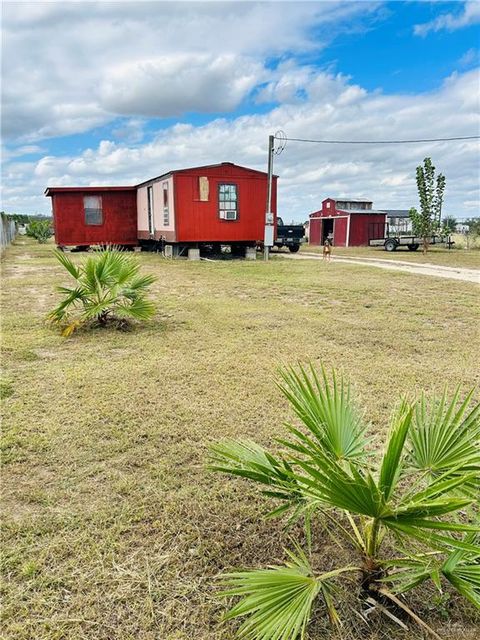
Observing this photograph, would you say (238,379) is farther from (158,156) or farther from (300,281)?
(158,156)

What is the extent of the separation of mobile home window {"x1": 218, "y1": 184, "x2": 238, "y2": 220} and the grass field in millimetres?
9102

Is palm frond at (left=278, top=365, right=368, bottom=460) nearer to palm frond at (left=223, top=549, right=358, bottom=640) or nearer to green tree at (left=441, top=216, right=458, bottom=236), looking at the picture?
palm frond at (left=223, top=549, right=358, bottom=640)

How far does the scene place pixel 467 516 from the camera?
215 centimetres

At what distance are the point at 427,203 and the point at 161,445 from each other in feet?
72.0

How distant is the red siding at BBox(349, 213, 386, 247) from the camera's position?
27636mm

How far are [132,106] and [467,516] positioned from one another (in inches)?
579

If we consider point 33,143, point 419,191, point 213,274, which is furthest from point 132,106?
point 419,191

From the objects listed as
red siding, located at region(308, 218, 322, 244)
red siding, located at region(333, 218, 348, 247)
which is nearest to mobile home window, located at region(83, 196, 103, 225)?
red siding, located at region(333, 218, 348, 247)

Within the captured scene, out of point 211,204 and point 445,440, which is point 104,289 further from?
point 211,204

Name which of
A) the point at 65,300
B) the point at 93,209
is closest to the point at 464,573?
the point at 65,300

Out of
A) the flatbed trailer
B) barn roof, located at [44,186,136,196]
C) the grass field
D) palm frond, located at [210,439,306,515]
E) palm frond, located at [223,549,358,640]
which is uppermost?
barn roof, located at [44,186,136,196]

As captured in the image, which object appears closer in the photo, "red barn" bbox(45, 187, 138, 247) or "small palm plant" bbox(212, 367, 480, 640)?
"small palm plant" bbox(212, 367, 480, 640)

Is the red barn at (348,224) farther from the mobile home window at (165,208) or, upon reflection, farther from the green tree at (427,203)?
the mobile home window at (165,208)

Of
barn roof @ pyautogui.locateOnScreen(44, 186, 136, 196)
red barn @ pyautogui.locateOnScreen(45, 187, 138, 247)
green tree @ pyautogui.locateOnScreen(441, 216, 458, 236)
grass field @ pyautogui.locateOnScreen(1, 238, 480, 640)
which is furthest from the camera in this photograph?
green tree @ pyautogui.locateOnScreen(441, 216, 458, 236)
